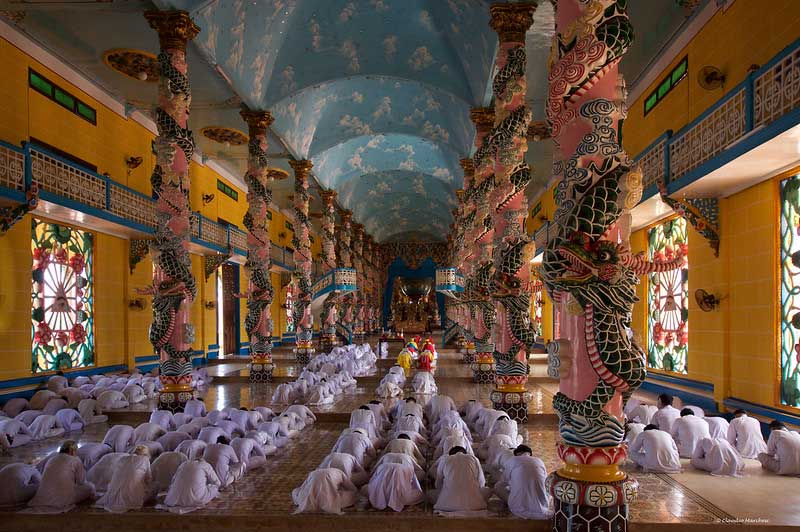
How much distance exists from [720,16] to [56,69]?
45.0 ft

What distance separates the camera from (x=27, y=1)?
11.4 meters

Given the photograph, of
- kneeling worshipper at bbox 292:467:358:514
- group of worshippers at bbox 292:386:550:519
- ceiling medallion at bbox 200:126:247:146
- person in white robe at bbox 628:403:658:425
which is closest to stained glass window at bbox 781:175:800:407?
person in white robe at bbox 628:403:658:425

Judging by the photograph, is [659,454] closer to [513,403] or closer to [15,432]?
[513,403]

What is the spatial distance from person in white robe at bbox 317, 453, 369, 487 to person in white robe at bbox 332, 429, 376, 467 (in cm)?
20

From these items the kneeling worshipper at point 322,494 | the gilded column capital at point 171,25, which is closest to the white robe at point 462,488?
the kneeling worshipper at point 322,494

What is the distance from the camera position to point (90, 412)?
11.0 meters

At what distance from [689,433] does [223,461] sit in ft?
19.4

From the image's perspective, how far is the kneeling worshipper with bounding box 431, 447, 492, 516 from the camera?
616 cm

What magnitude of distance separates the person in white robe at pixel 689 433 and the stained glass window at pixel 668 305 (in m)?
5.35

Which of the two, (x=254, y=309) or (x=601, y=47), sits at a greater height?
(x=601, y=47)

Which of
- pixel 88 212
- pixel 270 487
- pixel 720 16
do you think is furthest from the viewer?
pixel 88 212

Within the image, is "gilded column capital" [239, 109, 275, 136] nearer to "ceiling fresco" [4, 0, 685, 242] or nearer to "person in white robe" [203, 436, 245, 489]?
"ceiling fresco" [4, 0, 685, 242]

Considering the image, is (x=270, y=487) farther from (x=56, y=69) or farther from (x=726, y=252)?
(x=56, y=69)

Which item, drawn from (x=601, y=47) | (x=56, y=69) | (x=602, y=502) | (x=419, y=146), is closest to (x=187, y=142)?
(x=56, y=69)
